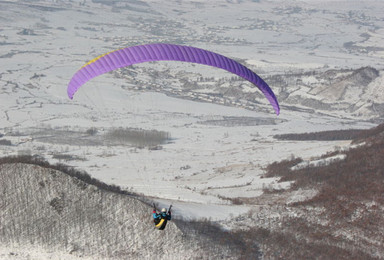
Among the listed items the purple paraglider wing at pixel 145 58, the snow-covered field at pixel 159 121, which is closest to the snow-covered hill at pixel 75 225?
the snow-covered field at pixel 159 121

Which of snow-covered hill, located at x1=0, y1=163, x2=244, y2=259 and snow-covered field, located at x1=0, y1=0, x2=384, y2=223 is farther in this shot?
snow-covered field, located at x1=0, y1=0, x2=384, y2=223

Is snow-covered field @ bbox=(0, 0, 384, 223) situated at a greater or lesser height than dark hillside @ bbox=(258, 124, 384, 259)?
lesser

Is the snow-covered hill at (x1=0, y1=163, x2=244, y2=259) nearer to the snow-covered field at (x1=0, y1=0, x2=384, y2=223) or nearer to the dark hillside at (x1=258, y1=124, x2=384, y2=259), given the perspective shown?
the snow-covered field at (x1=0, y1=0, x2=384, y2=223)

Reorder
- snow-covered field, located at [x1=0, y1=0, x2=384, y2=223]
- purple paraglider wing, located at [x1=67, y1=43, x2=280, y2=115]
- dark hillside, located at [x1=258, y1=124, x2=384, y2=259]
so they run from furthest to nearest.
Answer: snow-covered field, located at [x1=0, y1=0, x2=384, y2=223] < dark hillside, located at [x1=258, y1=124, x2=384, y2=259] < purple paraglider wing, located at [x1=67, y1=43, x2=280, y2=115]

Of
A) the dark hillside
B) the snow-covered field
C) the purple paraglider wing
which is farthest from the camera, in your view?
the snow-covered field

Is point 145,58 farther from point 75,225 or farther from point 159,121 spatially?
point 159,121

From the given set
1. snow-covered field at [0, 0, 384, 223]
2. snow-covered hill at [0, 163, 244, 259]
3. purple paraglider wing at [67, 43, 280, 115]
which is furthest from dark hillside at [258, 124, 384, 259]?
purple paraglider wing at [67, 43, 280, 115]

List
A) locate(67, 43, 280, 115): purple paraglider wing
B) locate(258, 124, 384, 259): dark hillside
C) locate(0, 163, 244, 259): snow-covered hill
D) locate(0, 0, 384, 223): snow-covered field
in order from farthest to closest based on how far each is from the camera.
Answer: locate(0, 0, 384, 223): snow-covered field
locate(258, 124, 384, 259): dark hillside
locate(0, 163, 244, 259): snow-covered hill
locate(67, 43, 280, 115): purple paraglider wing

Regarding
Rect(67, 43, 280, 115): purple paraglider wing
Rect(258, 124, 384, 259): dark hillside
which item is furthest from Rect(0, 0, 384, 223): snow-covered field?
Rect(67, 43, 280, 115): purple paraglider wing

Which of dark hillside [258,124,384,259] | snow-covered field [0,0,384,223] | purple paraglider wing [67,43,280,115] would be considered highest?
purple paraglider wing [67,43,280,115]

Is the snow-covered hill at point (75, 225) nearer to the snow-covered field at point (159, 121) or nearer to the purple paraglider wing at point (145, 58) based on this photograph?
the snow-covered field at point (159, 121)

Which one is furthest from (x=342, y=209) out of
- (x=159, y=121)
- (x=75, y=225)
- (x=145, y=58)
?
(x=159, y=121)

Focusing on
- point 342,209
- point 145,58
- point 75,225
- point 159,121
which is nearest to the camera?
point 145,58
